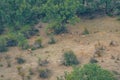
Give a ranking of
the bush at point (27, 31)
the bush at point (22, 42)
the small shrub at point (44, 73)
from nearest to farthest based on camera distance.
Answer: the small shrub at point (44, 73) → the bush at point (22, 42) → the bush at point (27, 31)

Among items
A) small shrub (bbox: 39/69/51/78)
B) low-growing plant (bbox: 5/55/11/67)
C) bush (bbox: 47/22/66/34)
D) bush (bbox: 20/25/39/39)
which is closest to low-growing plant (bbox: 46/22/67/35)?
bush (bbox: 47/22/66/34)

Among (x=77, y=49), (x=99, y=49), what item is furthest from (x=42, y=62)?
(x=99, y=49)

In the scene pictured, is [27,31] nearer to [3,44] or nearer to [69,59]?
[3,44]

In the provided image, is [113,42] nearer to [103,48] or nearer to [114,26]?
[103,48]

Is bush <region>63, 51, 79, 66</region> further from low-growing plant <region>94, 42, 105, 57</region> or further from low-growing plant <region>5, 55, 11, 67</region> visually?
low-growing plant <region>5, 55, 11, 67</region>

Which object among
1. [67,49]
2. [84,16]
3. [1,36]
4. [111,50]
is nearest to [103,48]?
[111,50]

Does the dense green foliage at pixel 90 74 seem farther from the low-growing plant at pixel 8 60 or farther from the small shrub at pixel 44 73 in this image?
the low-growing plant at pixel 8 60

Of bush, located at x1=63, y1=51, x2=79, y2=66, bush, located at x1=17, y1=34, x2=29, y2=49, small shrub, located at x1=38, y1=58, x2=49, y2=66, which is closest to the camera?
bush, located at x1=63, y1=51, x2=79, y2=66

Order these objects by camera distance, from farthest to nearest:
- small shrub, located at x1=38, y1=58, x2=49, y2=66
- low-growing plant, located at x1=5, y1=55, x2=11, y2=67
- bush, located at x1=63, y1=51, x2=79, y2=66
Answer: low-growing plant, located at x1=5, y1=55, x2=11, y2=67
small shrub, located at x1=38, y1=58, x2=49, y2=66
bush, located at x1=63, y1=51, x2=79, y2=66

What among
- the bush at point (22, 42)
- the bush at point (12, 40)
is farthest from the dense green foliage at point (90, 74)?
the bush at point (12, 40)
